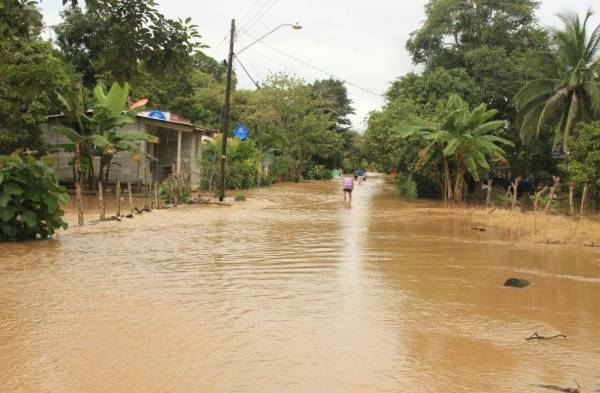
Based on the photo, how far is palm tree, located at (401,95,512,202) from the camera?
75.9 feet

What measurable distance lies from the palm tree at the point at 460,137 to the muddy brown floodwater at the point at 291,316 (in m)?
11.9

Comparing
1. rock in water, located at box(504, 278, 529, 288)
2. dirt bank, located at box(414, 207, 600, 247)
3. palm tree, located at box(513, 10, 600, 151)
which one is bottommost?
rock in water, located at box(504, 278, 529, 288)

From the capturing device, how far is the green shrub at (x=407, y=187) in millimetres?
28812

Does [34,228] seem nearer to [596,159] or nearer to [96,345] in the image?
[96,345]

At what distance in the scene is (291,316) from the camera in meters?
6.37

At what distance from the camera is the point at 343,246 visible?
11938mm

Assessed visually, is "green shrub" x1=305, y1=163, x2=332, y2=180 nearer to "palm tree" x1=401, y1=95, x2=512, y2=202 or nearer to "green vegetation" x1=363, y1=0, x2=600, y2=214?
"green vegetation" x1=363, y1=0, x2=600, y2=214

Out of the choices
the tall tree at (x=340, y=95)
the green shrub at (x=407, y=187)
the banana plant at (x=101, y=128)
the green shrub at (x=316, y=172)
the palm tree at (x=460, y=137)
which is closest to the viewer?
the banana plant at (x=101, y=128)

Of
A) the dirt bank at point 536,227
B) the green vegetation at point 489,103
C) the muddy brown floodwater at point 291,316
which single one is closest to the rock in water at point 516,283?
the muddy brown floodwater at point 291,316

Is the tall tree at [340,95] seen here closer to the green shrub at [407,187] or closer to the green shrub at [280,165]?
the green shrub at [280,165]

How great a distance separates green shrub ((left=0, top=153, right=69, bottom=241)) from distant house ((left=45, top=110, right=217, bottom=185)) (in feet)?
30.3

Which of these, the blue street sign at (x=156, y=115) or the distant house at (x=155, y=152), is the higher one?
the blue street sign at (x=156, y=115)

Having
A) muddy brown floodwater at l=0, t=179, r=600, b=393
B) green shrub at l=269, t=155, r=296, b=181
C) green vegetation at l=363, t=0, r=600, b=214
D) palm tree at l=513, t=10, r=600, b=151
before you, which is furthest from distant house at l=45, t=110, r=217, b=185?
palm tree at l=513, t=10, r=600, b=151

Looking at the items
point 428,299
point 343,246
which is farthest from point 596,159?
point 428,299
